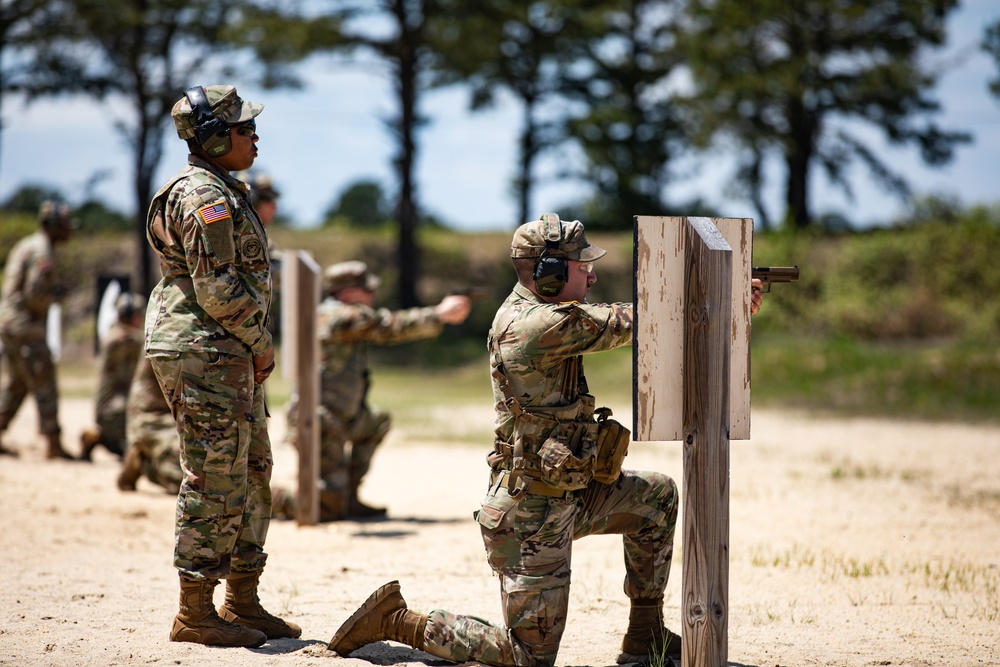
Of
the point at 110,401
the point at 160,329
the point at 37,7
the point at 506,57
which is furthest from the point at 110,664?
the point at 506,57

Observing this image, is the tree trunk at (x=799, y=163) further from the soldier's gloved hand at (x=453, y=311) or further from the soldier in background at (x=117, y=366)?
the soldier's gloved hand at (x=453, y=311)

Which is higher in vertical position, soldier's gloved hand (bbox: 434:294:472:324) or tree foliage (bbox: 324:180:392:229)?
tree foliage (bbox: 324:180:392:229)

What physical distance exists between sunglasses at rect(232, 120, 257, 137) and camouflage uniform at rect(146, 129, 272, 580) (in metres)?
0.22

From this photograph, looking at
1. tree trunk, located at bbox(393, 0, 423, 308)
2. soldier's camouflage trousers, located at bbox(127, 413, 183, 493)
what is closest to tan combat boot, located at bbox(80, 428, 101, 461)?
soldier's camouflage trousers, located at bbox(127, 413, 183, 493)

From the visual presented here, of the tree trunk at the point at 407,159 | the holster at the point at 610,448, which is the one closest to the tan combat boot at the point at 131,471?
the holster at the point at 610,448

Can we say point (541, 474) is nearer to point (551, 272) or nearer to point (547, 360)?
point (547, 360)

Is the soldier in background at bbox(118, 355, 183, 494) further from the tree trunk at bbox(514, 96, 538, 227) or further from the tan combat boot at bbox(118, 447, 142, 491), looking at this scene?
the tree trunk at bbox(514, 96, 538, 227)

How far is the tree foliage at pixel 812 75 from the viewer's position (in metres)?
29.3

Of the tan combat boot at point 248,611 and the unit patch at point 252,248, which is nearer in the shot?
the unit patch at point 252,248

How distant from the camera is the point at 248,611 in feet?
18.0

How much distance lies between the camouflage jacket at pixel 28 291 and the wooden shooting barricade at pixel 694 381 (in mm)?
8915

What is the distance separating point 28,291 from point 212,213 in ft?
24.6

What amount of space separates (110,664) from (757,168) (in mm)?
32310

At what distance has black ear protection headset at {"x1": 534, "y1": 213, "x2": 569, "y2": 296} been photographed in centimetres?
484
